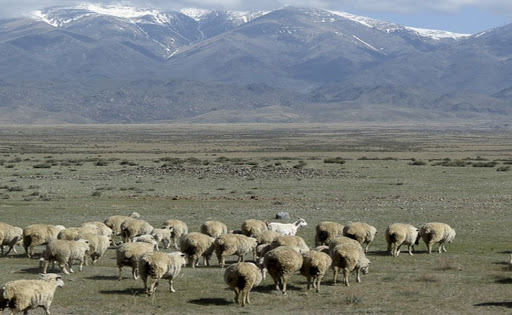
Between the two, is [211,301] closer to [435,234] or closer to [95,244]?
[95,244]

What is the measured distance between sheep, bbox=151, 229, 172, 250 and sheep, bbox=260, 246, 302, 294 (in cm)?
695

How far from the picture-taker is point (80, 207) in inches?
1394

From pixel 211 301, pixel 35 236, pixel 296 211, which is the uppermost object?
pixel 35 236

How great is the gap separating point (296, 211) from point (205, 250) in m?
13.4

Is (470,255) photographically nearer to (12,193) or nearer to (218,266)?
(218,266)

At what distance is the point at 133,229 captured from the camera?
2470cm

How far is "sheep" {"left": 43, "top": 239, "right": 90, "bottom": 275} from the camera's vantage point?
19.6m

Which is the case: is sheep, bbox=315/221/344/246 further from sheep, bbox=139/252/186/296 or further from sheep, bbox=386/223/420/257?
sheep, bbox=139/252/186/296

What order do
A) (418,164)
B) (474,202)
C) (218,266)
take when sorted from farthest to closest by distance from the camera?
(418,164) < (474,202) < (218,266)

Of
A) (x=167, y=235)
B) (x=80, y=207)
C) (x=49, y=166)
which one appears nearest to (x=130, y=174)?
(x=49, y=166)

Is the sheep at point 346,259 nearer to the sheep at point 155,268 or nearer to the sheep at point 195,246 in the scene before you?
the sheep at point 195,246

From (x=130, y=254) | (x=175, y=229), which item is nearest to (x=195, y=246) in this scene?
(x=130, y=254)

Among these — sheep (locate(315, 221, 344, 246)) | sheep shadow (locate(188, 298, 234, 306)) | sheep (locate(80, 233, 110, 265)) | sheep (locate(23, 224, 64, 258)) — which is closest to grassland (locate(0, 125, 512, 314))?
sheep shadow (locate(188, 298, 234, 306))

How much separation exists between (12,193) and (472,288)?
2964 centimetres
